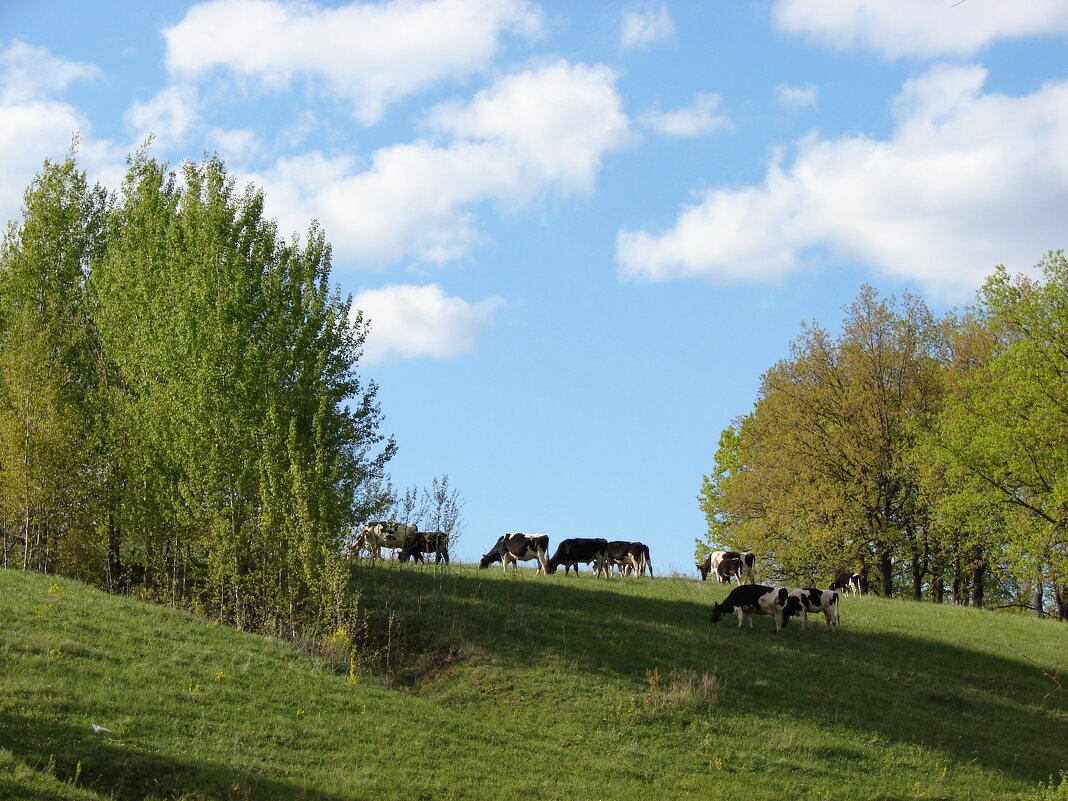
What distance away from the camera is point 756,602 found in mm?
29859

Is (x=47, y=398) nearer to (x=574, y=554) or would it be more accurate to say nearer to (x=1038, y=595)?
(x=574, y=554)

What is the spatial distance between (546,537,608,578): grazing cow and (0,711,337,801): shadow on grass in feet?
63.6

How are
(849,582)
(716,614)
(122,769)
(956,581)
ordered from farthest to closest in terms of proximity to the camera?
(956,581), (849,582), (716,614), (122,769)

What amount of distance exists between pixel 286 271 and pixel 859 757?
2297cm

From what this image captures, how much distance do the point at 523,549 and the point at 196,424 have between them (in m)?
12.2

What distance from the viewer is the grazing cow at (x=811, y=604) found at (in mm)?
30047

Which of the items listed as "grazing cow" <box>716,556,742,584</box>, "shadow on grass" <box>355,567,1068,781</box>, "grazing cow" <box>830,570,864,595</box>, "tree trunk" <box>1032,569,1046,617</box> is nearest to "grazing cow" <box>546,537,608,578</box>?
"shadow on grass" <box>355,567,1068,781</box>

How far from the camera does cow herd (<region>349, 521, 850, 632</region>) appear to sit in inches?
1176

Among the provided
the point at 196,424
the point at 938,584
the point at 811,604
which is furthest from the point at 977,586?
the point at 196,424

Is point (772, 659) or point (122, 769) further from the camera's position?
point (772, 659)

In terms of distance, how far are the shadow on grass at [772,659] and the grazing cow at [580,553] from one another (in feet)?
9.42

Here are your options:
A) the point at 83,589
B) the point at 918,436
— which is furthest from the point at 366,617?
the point at 918,436

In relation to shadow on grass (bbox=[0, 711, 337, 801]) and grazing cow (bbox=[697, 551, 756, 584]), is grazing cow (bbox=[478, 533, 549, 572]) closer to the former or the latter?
grazing cow (bbox=[697, 551, 756, 584])

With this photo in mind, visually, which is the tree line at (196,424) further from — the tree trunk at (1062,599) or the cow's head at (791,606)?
the tree trunk at (1062,599)
